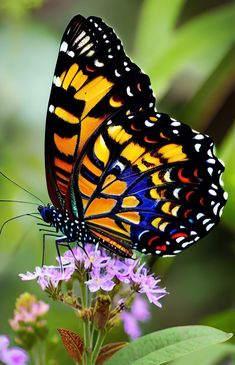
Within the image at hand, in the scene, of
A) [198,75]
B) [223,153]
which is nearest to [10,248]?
[223,153]

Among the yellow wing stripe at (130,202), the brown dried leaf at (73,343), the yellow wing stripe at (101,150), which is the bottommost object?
the brown dried leaf at (73,343)

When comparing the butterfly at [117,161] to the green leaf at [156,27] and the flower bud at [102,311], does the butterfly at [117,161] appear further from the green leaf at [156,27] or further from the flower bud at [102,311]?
the green leaf at [156,27]

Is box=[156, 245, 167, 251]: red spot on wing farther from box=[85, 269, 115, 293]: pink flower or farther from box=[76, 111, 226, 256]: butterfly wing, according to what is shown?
box=[85, 269, 115, 293]: pink flower

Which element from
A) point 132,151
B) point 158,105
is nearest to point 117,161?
point 132,151

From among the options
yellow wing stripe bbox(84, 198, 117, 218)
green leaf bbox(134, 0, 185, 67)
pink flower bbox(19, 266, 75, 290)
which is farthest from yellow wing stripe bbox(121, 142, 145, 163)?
green leaf bbox(134, 0, 185, 67)

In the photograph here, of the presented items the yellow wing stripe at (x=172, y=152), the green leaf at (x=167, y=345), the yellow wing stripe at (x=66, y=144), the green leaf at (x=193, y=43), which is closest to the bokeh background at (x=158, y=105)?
the green leaf at (x=193, y=43)

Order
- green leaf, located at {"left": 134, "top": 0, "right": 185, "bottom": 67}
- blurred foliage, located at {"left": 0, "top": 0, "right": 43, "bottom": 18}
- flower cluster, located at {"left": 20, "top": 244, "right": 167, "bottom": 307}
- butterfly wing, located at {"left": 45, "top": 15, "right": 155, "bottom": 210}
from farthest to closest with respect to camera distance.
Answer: green leaf, located at {"left": 134, "top": 0, "right": 185, "bottom": 67} → blurred foliage, located at {"left": 0, "top": 0, "right": 43, "bottom": 18} → butterfly wing, located at {"left": 45, "top": 15, "right": 155, "bottom": 210} → flower cluster, located at {"left": 20, "top": 244, "right": 167, "bottom": 307}
